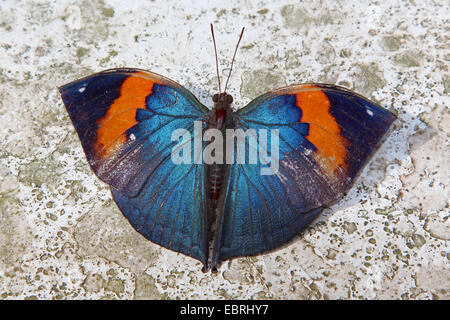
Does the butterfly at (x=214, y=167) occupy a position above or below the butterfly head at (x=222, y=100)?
below

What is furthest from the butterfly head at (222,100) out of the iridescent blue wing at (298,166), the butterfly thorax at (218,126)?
the iridescent blue wing at (298,166)


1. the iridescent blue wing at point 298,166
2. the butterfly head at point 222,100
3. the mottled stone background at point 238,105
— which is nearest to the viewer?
the iridescent blue wing at point 298,166

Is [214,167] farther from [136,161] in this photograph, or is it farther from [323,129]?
[323,129]

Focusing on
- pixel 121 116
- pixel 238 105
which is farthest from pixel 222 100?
pixel 121 116

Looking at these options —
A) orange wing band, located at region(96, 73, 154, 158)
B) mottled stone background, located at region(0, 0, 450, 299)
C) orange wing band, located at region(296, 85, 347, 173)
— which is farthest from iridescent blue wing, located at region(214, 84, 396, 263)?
orange wing band, located at region(96, 73, 154, 158)

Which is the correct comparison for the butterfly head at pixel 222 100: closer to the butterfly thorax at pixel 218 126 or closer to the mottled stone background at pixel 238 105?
the butterfly thorax at pixel 218 126

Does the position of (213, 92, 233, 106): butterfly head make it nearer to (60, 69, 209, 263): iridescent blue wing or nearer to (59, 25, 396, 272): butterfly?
(59, 25, 396, 272): butterfly

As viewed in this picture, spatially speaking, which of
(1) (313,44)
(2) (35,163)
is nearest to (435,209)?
(1) (313,44)
